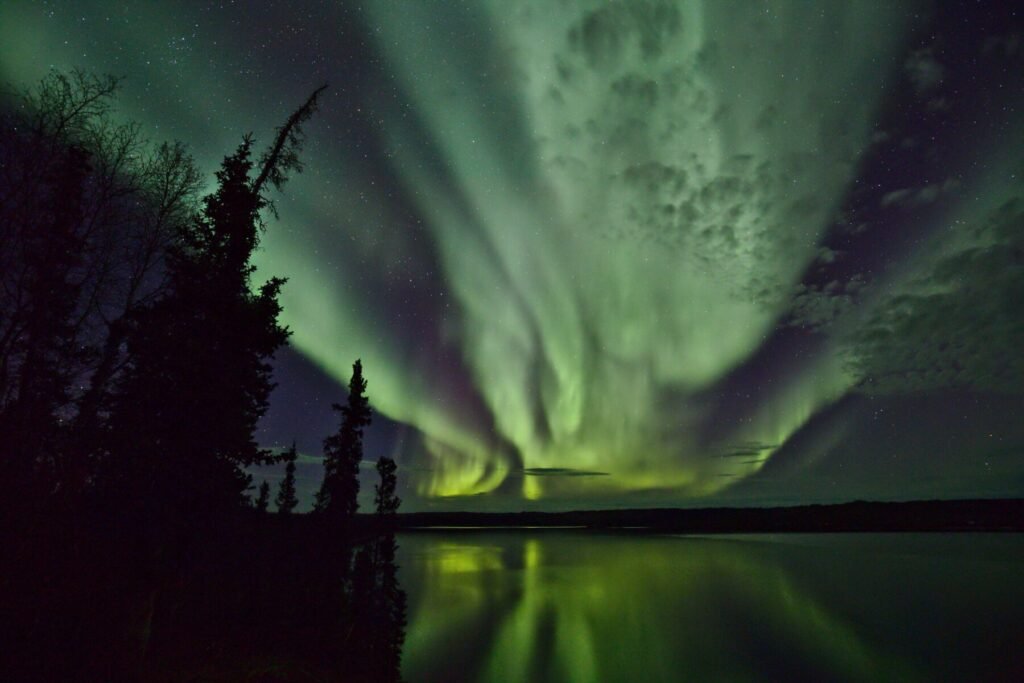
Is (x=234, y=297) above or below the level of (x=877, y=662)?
above

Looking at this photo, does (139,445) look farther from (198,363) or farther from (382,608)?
(382,608)

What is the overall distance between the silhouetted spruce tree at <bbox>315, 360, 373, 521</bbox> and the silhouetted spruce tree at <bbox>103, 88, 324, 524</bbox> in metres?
28.3

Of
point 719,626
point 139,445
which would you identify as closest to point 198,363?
point 139,445

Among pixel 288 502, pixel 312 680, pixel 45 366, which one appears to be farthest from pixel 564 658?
pixel 288 502

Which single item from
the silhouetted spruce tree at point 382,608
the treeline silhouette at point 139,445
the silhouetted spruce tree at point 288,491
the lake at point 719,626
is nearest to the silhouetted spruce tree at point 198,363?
the treeline silhouette at point 139,445

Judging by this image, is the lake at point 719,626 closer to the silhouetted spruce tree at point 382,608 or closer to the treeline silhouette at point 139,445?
the silhouetted spruce tree at point 382,608

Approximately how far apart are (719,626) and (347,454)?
34.1 meters

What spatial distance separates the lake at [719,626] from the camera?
1196 inches

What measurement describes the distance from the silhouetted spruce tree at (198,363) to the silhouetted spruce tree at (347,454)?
92.7ft

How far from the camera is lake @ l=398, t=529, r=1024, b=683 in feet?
99.7

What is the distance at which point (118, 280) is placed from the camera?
45.5 feet

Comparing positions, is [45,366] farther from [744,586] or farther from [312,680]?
[744,586]

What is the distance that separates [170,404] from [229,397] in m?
1.43

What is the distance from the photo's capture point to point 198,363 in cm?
1188
